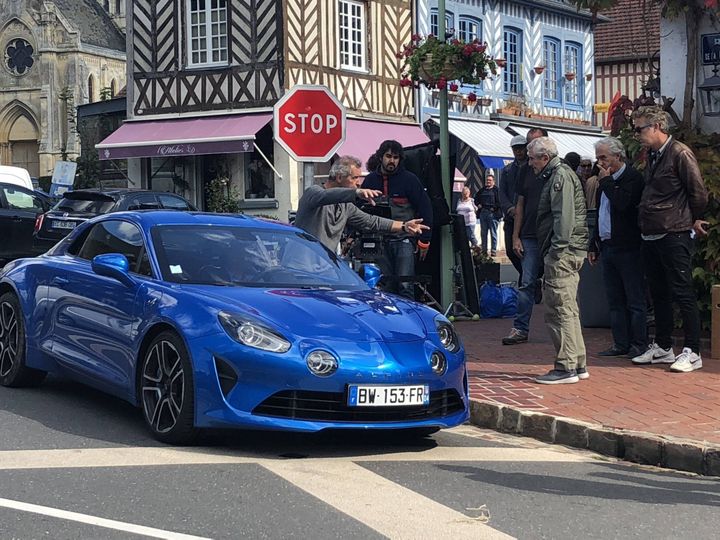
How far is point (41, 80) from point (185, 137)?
126 ft

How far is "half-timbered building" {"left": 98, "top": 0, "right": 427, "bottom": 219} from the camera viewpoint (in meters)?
28.5

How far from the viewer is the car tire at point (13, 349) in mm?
8516

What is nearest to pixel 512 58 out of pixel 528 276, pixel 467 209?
pixel 467 209

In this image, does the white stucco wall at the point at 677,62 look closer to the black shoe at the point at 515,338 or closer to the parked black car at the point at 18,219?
the black shoe at the point at 515,338

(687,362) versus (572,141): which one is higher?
(572,141)

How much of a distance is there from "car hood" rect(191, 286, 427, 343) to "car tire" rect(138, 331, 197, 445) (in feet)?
1.20

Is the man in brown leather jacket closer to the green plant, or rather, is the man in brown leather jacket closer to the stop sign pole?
the stop sign pole

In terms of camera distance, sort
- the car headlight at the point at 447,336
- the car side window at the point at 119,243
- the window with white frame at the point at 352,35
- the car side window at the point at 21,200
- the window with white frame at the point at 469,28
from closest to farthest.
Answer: the car headlight at the point at 447,336 → the car side window at the point at 119,243 → the car side window at the point at 21,200 → the window with white frame at the point at 352,35 → the window with white frame at the point at 469,28

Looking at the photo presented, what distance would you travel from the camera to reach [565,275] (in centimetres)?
891

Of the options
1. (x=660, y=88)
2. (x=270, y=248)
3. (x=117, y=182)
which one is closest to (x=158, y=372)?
(x=270, y=248)

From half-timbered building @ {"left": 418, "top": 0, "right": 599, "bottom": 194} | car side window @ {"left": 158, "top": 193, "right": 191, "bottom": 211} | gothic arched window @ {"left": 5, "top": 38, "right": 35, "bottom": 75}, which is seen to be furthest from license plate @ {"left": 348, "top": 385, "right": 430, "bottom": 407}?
A: gothic arched window @ {"left": 5, "top": 38, "right": 35, "bottom": 75}

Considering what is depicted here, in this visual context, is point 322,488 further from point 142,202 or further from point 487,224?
point 487,224

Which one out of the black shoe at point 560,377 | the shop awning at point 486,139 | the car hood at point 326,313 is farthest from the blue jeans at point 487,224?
the car hood at point 326,313

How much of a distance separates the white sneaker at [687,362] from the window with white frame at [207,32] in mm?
21479
